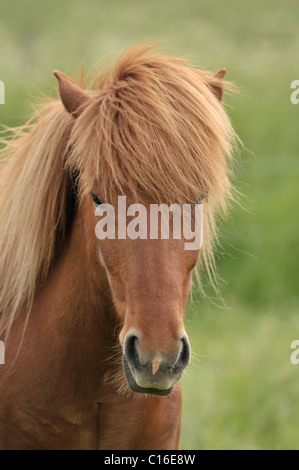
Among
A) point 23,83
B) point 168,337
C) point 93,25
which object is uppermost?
point 93,25

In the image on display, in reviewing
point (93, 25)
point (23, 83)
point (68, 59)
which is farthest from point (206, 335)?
point (93, 25)

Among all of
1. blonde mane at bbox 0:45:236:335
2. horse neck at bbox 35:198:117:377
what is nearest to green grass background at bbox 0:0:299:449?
blonde mane at bbox 0:45:236:335

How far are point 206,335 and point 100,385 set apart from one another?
3607mm

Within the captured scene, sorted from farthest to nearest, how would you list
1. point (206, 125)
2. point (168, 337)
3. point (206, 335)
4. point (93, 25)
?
point (93, 25) < point (206, 335) < point (206, 125) < point (168, 337)

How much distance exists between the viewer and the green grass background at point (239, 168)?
4.78 metres

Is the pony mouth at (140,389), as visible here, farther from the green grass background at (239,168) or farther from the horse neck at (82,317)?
the green grass background at (239,168)

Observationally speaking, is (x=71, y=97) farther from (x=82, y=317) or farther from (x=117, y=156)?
(x=82, y=317)

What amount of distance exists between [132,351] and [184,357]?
0.16 metres

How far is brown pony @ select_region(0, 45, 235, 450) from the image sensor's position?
88.5 inches

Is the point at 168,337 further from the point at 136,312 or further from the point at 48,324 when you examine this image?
the point at 48,324

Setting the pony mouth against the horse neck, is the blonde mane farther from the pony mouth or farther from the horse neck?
the pony mouth

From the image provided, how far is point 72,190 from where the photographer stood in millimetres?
2609

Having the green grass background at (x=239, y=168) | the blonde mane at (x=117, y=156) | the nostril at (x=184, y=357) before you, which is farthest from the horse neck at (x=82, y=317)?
the green grass background at (x=239, y=168)

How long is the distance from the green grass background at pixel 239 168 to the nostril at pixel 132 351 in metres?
0.95
